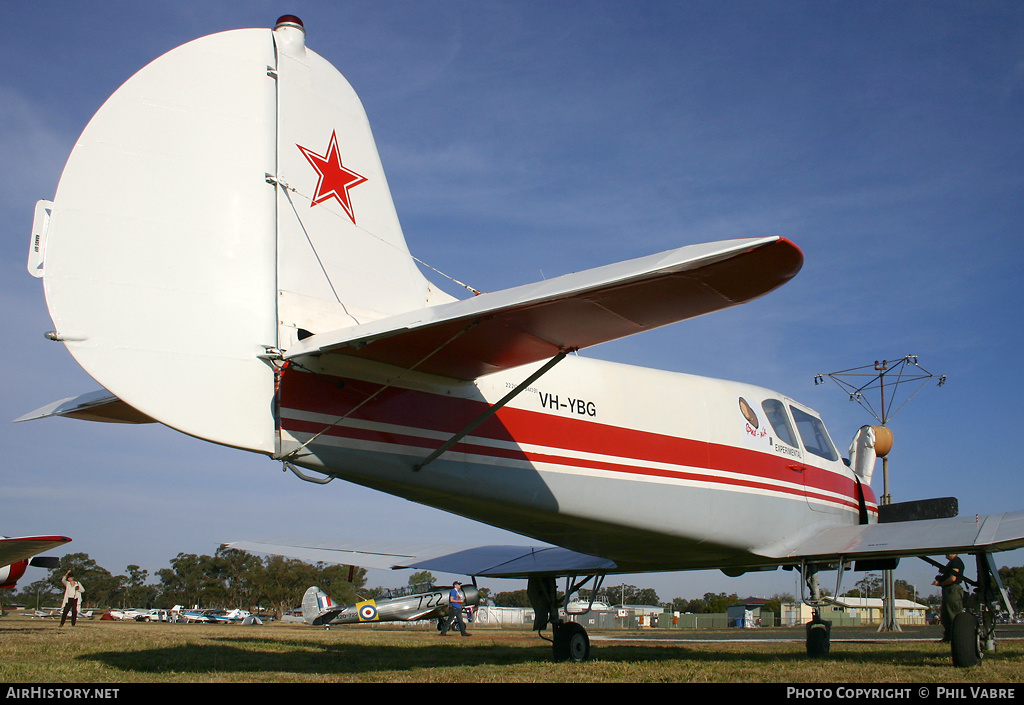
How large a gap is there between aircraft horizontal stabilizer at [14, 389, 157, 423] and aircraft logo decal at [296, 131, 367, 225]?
240cm

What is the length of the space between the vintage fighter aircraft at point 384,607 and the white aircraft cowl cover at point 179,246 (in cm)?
1882

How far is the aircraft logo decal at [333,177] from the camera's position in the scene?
5.82 metres

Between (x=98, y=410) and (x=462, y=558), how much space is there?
6.67 meters

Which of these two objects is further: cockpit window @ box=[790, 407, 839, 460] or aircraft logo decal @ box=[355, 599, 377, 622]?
aircraft logo decal @ box=[355, 599, 377, 622]

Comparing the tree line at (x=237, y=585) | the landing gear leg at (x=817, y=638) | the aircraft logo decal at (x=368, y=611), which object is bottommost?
the tree line at (x=237, y=585)

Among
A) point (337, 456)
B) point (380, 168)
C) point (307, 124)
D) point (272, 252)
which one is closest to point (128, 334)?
point (272, 252)

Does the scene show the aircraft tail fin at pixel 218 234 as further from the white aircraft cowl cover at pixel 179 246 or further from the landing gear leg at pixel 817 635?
the landing gear leg at pixel 817 635

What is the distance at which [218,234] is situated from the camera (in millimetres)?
4965

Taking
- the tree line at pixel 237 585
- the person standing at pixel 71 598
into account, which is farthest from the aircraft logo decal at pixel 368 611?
the tree line at pixel 237 585

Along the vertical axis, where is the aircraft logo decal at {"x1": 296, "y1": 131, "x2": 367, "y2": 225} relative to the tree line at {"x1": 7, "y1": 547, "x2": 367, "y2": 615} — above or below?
above

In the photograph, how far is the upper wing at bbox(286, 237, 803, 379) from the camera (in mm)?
3783

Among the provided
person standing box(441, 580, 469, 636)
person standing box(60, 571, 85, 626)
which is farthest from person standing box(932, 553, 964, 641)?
person standing box(60, 571, 85, 626)

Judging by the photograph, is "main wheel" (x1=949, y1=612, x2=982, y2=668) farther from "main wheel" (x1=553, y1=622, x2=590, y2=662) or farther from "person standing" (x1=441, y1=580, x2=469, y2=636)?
"person standing" (x1=441, y1=580, x2=469, y2=636)

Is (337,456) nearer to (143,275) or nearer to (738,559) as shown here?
(143,275)
